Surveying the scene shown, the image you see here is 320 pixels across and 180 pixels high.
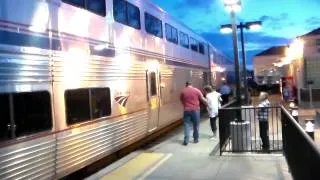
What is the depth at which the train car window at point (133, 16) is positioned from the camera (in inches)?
480

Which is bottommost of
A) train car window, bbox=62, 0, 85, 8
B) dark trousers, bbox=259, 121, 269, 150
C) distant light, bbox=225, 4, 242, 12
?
dark trousers, bbox=259, 121, 269, 150

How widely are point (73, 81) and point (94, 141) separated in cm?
145

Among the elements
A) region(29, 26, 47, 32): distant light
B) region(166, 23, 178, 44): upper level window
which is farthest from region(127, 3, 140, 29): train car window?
region(29, 26, 47, 32): distant light

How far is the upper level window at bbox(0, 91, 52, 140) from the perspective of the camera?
6648 millimetres

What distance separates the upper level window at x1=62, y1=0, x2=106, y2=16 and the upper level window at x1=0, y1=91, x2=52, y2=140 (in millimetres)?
1985

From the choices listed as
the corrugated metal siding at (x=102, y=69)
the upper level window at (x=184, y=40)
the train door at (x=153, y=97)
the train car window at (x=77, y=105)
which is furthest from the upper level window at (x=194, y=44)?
the train car window at (x=77, y=105)

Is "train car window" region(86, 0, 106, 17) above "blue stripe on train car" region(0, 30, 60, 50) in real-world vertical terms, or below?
above

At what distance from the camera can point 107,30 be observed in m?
10.6

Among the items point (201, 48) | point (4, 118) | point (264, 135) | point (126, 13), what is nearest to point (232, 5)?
point (126, 13)

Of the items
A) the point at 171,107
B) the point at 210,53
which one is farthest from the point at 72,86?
the point at 210,53

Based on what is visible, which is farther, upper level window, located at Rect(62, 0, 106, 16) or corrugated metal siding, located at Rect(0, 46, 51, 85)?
upper level window, located at Rect(62, 0, 106, 16)

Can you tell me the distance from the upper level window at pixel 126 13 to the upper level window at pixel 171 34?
3901 mm

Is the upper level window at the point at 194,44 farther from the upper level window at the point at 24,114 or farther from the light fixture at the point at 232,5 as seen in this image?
the upper level window at the point at 24,114

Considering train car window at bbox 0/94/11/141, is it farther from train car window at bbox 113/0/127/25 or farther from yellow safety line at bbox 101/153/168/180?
train car window at bbox 113/0/127/25
